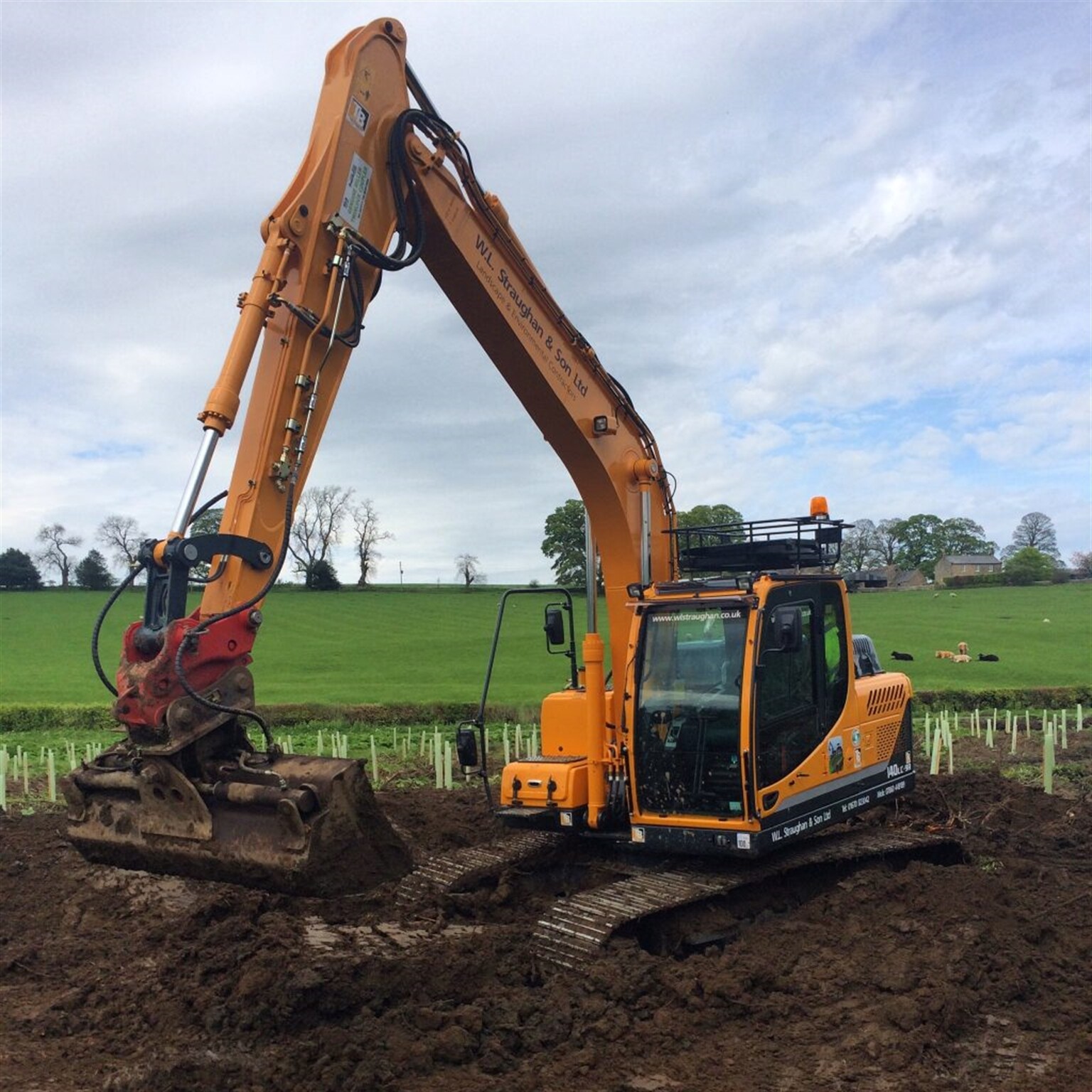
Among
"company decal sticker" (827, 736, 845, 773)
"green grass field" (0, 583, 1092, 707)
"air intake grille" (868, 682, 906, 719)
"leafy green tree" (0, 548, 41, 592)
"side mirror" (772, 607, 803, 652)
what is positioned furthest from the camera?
"leafy green tree" (0, 548, 41, 592)

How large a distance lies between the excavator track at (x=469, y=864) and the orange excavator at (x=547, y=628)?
396 millimetres

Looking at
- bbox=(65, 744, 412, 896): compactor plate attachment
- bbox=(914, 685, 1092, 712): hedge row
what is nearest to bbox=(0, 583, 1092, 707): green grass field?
bbox=(914, 685, 1092, 712): hedge row

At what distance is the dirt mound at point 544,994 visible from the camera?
525 cm

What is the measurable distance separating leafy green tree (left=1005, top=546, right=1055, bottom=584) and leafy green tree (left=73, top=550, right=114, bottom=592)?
188 ft

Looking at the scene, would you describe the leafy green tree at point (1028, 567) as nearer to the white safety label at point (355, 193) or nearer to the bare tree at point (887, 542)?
the bare tree at point (887, 542)

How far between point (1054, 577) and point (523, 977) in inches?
2696

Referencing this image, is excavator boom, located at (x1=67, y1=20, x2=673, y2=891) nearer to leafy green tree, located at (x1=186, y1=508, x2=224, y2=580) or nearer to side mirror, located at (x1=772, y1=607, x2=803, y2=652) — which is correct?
leafy green tree, located at (x1=186, y1=508, x2=224, y2=580)

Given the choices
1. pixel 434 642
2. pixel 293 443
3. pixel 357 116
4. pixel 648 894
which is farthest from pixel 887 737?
pixel 434 642

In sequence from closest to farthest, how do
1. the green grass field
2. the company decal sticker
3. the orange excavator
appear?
1. the orange excavator
2. the company decal sticker
3. the green grass field

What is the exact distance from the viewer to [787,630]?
6934 millimetres

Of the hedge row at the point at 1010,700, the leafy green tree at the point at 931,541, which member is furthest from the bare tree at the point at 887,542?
the hedge row at the point at 1010,700

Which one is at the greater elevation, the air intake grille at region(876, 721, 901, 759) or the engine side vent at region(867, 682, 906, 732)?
the engine side vent at region(867, 682, 906, 732)

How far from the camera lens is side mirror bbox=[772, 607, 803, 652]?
22.7 feet

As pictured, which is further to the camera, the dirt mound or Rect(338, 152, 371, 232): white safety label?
Rect(338, 152, 371, 232): white safety label
